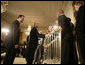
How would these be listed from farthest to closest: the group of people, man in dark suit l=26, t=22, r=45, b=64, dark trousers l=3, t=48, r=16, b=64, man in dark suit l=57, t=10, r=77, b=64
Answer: man in dark suit l=26, t=22, r=45, b=64
dark trousers l=3, t=48, r=16, b=64
man in dark suit l=57, t=10, r=77, b=64
the group of people

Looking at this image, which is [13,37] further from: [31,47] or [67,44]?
[67,44]

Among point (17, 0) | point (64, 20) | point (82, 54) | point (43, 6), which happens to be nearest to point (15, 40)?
point (64, 20)

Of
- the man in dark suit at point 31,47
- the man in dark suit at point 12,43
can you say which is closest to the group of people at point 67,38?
the man in dark suit at point 12,43

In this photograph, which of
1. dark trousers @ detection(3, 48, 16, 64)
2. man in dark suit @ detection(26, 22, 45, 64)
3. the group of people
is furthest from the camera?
man in dark suit @ detection(26, 22, 45, 64)

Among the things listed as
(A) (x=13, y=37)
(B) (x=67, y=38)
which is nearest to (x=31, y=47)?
(A) (x=13, y=37)

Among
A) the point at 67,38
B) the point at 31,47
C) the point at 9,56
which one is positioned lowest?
the point at 9,56

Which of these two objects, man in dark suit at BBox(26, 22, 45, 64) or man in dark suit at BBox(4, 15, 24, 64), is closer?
man in dark suit at BBox(4, 15, 24, 64)

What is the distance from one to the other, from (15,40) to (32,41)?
0.87 meters

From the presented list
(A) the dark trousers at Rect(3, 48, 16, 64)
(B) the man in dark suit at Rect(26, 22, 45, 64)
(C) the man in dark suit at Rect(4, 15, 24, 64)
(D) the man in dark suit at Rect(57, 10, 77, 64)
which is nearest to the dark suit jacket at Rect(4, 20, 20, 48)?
(C) the man in dark suit at Rect(4, 15, 24, 64)

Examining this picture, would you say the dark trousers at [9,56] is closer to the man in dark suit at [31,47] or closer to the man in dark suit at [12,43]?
the man in dark suit at [12,43]

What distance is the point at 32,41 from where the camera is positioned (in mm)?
4219

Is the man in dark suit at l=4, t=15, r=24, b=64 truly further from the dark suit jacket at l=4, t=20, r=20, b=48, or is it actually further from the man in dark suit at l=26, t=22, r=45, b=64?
the man in dark suit at l=26, t=22, r=45, b=64

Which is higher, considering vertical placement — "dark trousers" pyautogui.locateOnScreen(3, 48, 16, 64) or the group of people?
the group of people

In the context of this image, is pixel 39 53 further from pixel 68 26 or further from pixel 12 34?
pixel 68 26
